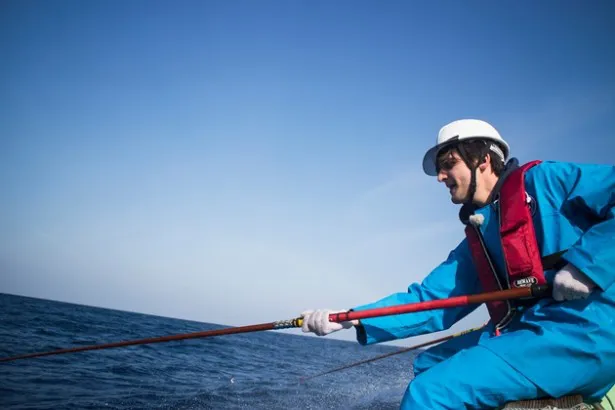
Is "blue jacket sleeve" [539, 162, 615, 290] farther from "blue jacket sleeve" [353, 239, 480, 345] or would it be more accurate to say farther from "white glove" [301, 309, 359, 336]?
"white glove" [301, 309, 359, 336]

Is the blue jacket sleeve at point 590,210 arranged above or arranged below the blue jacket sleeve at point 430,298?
above

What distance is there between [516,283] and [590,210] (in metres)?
0.71

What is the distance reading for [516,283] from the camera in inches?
101

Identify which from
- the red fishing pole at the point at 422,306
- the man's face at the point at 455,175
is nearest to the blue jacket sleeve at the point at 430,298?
the red fishing pole at the point at 422,306

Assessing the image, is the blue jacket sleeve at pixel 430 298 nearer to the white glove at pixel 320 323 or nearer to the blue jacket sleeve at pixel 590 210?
the white glove at pixel 320 323

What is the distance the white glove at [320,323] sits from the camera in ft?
11.0

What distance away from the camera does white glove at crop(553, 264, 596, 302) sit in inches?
77.2

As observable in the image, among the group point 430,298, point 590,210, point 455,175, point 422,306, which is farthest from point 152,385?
point 590,210

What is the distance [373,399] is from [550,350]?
11166 millimetres

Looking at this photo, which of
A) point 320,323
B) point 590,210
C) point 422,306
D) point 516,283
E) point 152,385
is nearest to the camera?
point 590,210

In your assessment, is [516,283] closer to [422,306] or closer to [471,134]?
[422,306]

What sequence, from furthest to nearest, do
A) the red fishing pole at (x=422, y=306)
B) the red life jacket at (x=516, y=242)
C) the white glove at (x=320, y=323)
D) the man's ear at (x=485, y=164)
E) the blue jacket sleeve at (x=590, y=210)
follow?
the white glove at (x=320, y=323), the man's ear at (x=485, y=164), the red life jacket at (x=516, y=242), the red fishing pole at (x=422, y=306), the blue jacket sleeve at (x=590, y=210)

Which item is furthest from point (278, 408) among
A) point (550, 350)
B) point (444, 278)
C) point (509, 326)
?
point (550, 350)

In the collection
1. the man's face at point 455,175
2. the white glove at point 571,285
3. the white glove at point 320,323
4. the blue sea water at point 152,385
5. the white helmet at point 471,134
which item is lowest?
the blue sea water at point 152,385
